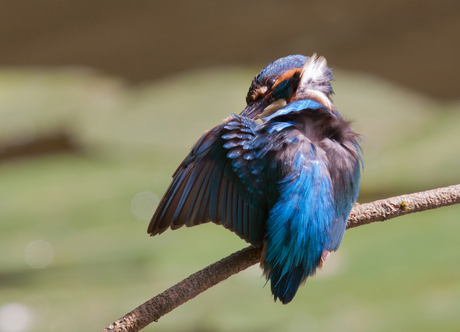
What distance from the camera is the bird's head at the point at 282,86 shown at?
135cm

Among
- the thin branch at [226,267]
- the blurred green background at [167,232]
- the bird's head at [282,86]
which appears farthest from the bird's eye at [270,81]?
the blurred green background at [167,232]

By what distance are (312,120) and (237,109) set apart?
133 centimetres

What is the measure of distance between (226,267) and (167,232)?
1.15 meters

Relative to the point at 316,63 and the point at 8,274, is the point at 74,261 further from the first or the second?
the point at 316,63

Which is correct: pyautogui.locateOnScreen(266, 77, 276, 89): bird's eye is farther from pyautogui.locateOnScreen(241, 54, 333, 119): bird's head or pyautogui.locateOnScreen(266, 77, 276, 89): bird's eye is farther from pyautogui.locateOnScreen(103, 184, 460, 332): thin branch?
pyautogui.locateOnScreen(103, 184, 460, 332): thin branch

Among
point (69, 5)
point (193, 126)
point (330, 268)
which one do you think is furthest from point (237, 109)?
point (69, 5)

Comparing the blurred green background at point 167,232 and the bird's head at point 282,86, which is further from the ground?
the bird's head at point 282,86

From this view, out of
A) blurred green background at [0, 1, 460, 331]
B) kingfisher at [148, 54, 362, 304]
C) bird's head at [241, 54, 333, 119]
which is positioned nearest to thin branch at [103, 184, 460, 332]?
kingfisher at [148, 54, 362, 304]

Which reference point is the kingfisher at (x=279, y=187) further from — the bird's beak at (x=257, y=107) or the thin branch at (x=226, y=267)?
the bird's beak at (x=257, y=107)

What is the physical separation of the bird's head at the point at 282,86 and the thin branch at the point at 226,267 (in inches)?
12.0

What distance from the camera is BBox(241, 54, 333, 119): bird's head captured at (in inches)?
53.1

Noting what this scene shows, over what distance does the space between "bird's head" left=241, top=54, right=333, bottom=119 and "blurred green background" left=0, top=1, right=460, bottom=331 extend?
2.40 feet

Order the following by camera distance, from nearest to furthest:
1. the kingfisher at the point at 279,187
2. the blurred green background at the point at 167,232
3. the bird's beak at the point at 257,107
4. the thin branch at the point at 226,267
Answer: the thin branch at the point at 226,267 → the kingfisher at the point at 279,187 → the bird's beak at the point at 257,107 → the blurred green background at the point at 167,232

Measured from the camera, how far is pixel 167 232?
2.17 meters
